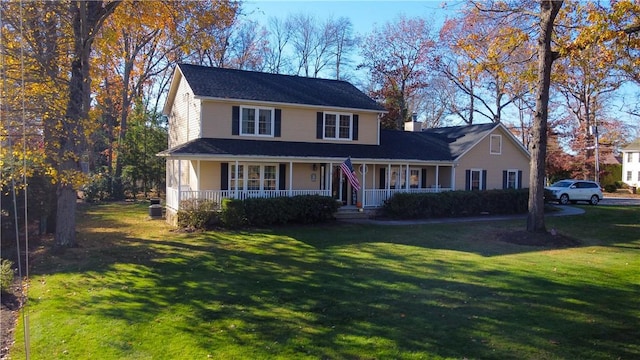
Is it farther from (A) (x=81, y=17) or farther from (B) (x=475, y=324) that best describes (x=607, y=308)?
(A) (x=81, y=17)

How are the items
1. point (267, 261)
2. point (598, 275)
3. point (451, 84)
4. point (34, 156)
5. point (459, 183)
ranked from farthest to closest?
1. point (451, 84)
2. point (459, 183)
3. point (267, 261)
4. point (34, 156)
5. point (598, 275)

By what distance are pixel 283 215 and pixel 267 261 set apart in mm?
6112

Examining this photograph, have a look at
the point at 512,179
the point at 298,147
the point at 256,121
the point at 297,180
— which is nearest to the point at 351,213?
the point at 297,180

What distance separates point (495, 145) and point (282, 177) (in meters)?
13.1

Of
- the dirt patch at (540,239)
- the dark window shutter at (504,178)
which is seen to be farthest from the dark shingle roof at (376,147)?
the dirt patch at (540,239)

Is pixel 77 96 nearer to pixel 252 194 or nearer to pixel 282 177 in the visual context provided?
pixel 252 194

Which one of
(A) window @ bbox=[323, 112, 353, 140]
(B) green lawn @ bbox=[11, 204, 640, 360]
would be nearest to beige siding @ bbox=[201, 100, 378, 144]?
(A) window @ bbox=[323, 112, 353, 140]

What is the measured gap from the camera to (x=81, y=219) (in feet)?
68.7

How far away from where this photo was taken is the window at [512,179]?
88.9 ft

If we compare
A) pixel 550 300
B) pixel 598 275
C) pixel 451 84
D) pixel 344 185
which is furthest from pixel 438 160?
pixel 451 84

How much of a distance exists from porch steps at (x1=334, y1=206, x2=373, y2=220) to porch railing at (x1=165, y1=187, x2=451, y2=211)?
59 centimetres

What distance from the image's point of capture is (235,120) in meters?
20.3

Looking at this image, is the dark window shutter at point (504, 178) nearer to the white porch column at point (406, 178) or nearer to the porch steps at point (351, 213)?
the white porch column at point (406, 178)

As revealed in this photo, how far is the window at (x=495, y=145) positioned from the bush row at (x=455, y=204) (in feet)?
9.34
